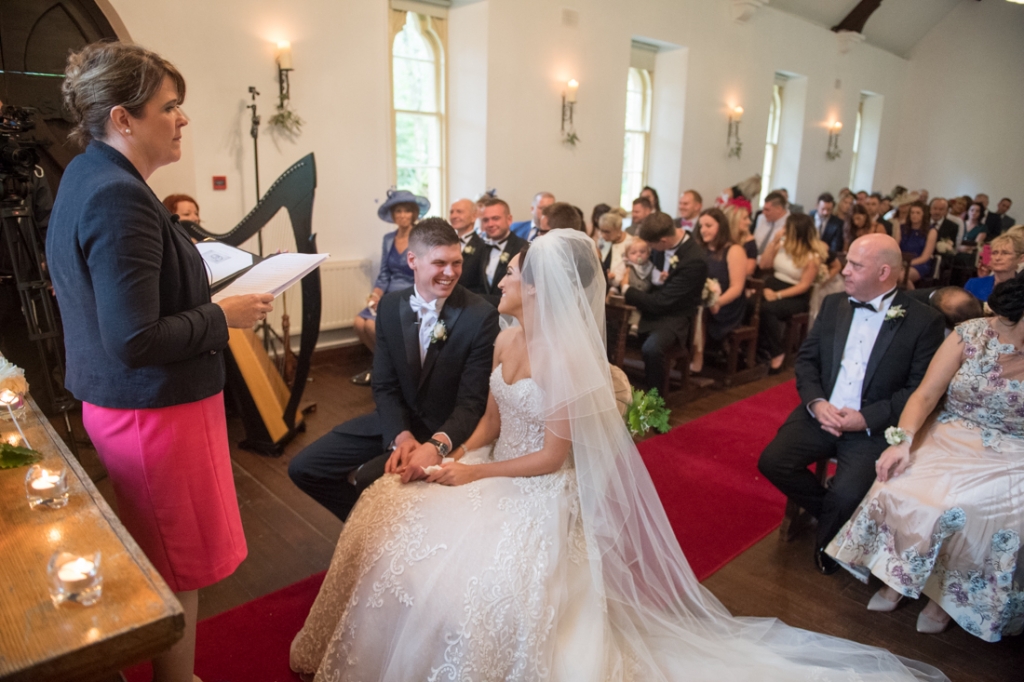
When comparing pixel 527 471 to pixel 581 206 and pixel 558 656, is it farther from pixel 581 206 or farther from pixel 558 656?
pixel 581 206

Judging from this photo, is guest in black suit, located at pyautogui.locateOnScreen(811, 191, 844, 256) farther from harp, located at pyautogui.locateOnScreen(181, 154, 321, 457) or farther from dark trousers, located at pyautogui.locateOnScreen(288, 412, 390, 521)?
dark trousers, located at pyautogui.locateOnScreen(288, 412, 390, 521)

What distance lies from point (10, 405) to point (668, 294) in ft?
13.0

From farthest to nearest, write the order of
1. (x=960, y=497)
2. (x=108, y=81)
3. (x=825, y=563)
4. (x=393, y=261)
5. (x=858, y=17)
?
1. (x=858, y=17)
2. (x=393, y=261)
3. (x=825, y=563)
4. (x=960, y=497)
5. (x=108, y=81)

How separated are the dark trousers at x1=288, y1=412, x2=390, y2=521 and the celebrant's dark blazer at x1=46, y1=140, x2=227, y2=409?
0.95 meters

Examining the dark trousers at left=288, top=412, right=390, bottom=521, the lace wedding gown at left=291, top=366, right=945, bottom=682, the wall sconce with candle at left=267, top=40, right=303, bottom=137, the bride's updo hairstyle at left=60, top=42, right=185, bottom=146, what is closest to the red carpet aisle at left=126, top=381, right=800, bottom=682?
the lace wedding gown at left=291, top=366, right=945, bottom=682

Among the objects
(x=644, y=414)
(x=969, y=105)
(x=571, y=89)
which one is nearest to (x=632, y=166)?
(x=571, y=89)

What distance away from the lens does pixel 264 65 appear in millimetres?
5082

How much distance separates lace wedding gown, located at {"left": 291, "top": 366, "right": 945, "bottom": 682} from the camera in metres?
1.77

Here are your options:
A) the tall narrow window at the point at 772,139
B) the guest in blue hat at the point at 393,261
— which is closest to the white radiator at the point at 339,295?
the guest in blue hat at the point at 393,261

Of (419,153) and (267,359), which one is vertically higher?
(419,153)

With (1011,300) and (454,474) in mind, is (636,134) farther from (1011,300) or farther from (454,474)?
(454,474)

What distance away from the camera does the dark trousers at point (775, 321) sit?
5.97m

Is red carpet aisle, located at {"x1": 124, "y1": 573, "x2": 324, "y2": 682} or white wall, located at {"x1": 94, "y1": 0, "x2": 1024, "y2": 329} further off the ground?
white wall, located at {"x1": 94, "y1": 0, "x2": 1024, "y2": 329}

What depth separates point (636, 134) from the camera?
916 centimetres
